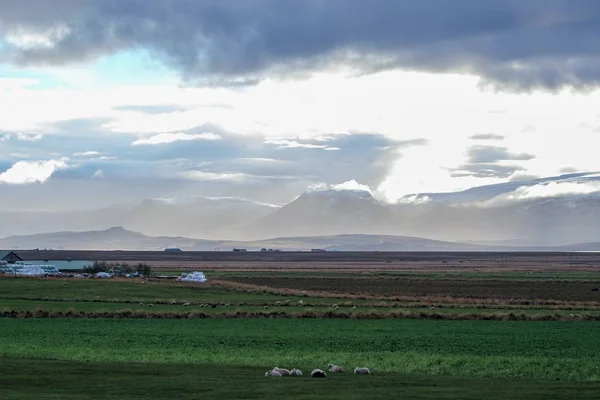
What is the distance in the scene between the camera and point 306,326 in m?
49.7

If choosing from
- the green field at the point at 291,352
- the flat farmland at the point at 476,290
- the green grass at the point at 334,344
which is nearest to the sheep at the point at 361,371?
the green field at the point at 291,352

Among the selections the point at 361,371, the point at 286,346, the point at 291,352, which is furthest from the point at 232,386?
the point at 286,346

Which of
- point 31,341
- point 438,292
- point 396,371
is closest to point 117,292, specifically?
point 438,292

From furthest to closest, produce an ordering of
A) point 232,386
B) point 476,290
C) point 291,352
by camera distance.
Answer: point 476,290, point 291,352, point 232,386

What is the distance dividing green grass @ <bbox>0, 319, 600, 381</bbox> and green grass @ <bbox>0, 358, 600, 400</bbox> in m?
3.83

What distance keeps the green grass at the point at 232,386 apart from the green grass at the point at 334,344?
383 centimetres

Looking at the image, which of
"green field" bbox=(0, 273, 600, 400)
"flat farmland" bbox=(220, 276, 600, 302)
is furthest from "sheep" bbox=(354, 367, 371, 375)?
"flat farmland" bbox=(220, 276, 600, 302)

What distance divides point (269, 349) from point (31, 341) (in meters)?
10.6

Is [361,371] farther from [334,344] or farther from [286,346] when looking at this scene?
[334,344]

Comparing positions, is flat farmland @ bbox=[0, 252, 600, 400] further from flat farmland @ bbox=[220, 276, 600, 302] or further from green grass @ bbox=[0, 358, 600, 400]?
flat farmland @ bbox=[220, 276, 600, 302]

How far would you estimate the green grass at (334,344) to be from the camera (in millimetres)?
30234

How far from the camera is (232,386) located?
22.0 meters

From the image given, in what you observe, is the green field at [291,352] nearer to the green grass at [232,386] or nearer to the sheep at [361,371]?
the green grass at [232,386]

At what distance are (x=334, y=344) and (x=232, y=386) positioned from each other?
17.6 metres
